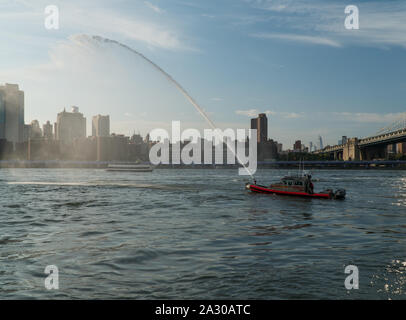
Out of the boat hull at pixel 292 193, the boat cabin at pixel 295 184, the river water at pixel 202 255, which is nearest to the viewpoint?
the river water at pixel 202 255

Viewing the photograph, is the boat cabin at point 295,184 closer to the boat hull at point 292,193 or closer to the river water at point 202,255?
the boat hull at point 292,193

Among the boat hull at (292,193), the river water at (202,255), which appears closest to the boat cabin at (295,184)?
the boat hull at (292,193)

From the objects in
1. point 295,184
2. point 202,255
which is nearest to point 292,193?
point 295,184

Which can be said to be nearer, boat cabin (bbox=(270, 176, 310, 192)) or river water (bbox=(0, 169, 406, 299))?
river water (bbox=(0, 169, 406, 299))

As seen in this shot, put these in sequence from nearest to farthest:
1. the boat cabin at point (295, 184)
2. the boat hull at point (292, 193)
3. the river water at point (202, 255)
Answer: the river water at point (202, 255)
the boat hull at point (292, 193)
the boat cabin at point (295, 184)

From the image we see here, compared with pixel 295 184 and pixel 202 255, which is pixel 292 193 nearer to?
pixel 295 184

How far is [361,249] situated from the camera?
2386 centimetres

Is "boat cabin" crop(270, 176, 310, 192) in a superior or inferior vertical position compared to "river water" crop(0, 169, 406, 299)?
superior

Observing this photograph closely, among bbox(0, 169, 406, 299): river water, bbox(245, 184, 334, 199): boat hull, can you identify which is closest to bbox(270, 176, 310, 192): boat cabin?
bbox(245, 184, 334, 199): boat hull

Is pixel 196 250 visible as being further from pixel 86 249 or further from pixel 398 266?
pixel 398 266

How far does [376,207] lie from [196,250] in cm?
3481

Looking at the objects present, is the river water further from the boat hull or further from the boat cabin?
the boat cabin

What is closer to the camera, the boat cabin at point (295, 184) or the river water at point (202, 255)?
the river water at point (202, 255)

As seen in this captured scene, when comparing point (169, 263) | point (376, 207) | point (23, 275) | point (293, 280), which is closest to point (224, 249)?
point (169, 263)
